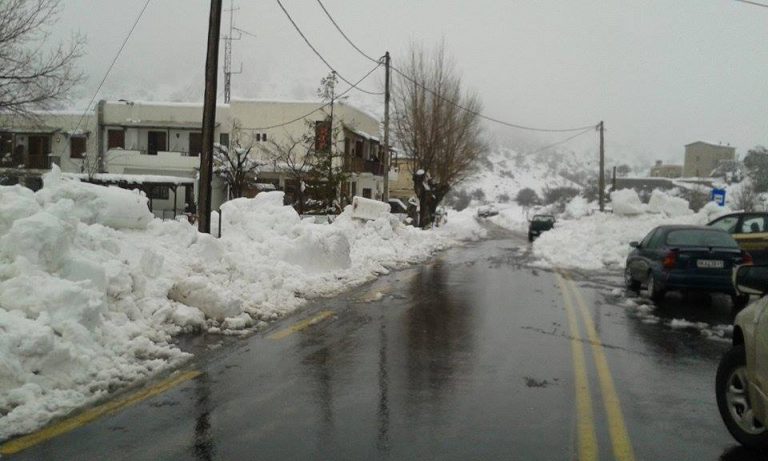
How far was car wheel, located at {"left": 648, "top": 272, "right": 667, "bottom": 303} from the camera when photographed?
12.5 m

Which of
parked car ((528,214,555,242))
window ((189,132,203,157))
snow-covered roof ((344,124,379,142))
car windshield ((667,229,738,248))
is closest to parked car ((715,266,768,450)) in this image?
car windshield ((667,229,738,248))

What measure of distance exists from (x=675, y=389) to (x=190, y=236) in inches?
326

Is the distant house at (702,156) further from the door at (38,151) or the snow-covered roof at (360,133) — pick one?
the door at (38,151)

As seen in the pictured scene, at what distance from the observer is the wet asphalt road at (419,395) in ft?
14.9

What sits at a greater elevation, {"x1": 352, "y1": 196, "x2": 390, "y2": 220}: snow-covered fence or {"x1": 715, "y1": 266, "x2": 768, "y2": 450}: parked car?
{"x1": 352, "y1": 196, "x2": 390, "y2": 220}: snow-covered fence

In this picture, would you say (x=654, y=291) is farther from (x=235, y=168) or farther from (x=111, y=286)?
(x=235, y=168)

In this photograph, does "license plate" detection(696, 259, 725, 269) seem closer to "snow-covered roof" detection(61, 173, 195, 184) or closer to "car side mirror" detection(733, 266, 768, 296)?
"car side mirror" detection(733, 266, 768, 296)

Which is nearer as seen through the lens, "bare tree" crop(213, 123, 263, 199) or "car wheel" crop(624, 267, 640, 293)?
"car wheel" crop(624, 267, 640, 293)

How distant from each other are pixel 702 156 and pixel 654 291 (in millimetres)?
105798

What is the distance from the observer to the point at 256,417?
513 cm

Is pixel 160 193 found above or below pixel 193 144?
below

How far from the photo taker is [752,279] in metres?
4.56

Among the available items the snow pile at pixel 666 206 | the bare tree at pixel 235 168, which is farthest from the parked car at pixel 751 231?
the bare tree at pixel 235 168

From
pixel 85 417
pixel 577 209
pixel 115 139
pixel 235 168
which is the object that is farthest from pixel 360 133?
pixel 85 417
